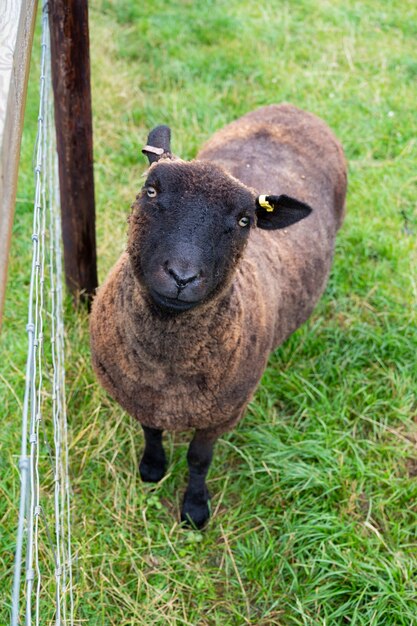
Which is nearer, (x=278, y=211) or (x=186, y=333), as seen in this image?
(x=186, y=333)

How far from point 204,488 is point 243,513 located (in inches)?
10.3

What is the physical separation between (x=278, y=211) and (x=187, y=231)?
65 cm

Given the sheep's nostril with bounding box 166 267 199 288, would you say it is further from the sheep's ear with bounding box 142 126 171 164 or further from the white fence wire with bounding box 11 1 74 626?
the sheep's ear with bounding box 142 126 171 164

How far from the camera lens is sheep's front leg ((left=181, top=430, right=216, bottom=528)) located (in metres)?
3.39

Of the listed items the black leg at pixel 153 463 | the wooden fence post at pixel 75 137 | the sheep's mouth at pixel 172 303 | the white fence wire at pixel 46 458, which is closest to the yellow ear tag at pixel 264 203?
the sheep's mouth at pixel 172 303

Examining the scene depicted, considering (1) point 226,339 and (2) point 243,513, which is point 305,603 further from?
(1) point 226,339

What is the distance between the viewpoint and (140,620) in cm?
297

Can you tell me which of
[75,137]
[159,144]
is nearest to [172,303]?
[159,144]

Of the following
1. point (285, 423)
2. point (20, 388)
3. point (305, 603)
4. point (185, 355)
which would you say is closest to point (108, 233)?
point (20, 388)

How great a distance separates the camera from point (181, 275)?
234cm

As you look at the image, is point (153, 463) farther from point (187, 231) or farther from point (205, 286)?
point (187, 231)

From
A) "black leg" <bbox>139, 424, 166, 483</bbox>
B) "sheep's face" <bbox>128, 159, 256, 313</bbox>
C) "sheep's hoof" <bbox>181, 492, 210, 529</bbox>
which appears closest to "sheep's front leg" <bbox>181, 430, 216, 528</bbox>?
"sheep's hoof" <bbox>181, 492, 210, 529</bbox>

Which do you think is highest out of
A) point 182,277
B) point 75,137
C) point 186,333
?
point 75,137

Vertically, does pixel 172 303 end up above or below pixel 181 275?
below
